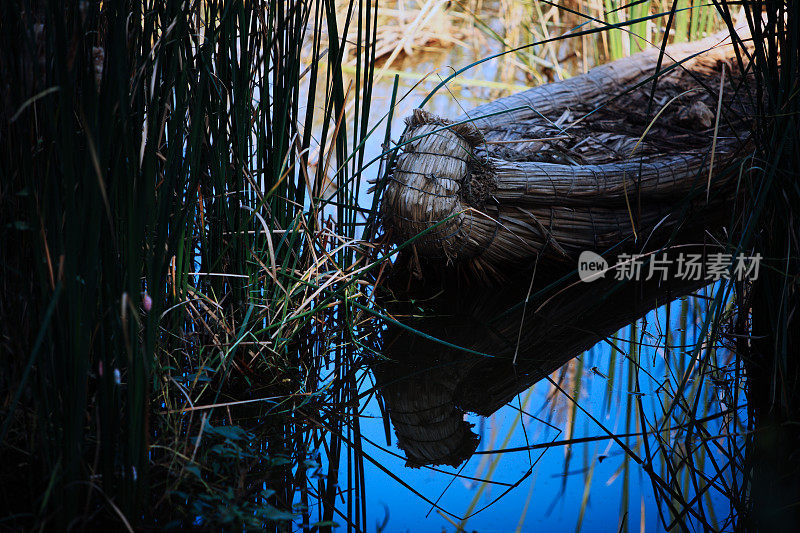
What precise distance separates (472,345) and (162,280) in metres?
0.83

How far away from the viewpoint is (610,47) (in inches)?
148

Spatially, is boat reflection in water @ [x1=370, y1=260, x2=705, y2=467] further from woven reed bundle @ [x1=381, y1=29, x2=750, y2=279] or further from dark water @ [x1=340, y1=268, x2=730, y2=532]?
woven reed bundle @ [x1=381, y1=29, x2=750, y2=279]

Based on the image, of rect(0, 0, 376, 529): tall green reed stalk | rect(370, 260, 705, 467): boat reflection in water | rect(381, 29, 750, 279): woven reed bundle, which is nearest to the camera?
rect(0, 0, 376, 529): tall green reed stalk

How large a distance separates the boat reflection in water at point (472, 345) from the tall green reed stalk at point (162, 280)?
114 mm

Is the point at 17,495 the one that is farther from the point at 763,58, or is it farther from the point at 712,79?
the point at 712,79

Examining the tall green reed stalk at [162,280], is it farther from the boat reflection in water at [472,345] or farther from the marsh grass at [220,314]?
the boat reflection in water at [472,345]

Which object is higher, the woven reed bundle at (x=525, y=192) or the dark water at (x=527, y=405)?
the woven reed bundle at (x=525, y=192)

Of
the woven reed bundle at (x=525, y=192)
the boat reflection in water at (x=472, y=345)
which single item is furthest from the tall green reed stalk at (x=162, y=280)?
the woven reed bundle at (x=525, y=192)

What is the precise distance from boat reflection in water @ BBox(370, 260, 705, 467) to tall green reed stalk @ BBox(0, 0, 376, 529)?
11 cm

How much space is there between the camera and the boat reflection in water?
140cm

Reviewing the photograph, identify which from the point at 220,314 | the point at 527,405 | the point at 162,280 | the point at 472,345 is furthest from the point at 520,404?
the point at 162,280

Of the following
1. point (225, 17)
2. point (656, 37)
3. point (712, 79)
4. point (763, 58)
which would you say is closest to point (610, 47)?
point (656, 37)

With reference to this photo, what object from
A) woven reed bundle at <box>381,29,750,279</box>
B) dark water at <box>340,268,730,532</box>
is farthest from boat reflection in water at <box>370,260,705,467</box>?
woven reed bundle at <box>381,29,750,279</box>

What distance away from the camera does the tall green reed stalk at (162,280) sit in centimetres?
87
